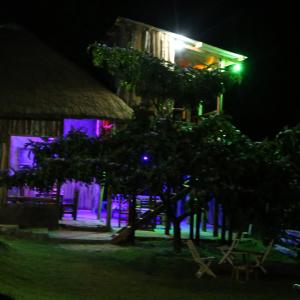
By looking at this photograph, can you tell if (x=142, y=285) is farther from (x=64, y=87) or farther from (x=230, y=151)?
(x=64, y=87)

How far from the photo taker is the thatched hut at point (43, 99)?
14.4 m

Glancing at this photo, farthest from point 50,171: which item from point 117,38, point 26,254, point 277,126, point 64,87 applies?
point 277,126

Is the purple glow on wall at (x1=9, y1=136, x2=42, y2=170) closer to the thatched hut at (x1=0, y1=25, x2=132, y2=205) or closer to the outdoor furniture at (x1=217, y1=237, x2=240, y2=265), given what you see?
the thatched hut at (x1=0, y1=25, x2=132, y2=205)

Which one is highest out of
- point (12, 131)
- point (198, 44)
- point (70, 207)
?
point (198, 44)

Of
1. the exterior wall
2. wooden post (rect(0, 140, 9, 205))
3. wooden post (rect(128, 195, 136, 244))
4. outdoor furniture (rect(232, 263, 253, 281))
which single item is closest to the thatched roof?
the exterior wall

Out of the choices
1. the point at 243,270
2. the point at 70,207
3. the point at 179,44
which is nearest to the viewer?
the point at 243,270

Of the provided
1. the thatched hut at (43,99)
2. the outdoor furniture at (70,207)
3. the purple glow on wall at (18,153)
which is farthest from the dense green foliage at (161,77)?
the purple glow on wall at (18,153)

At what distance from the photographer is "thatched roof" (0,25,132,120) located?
14.4 metres

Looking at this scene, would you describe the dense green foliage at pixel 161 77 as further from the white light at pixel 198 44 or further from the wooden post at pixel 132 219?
the white light at pixel 198 44

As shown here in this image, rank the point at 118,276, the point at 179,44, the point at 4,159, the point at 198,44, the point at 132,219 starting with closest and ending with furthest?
1. the point at 118,276
2. the point at 132,219
3. the point at 4,159
4. the point at 198,44
5. the point at 179,44

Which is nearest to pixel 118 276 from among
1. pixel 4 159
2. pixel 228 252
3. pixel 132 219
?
pixel 228 252

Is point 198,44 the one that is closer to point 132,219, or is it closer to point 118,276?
point 132,219

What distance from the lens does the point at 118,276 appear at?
9297 millimetres

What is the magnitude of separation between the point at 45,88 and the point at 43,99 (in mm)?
675
